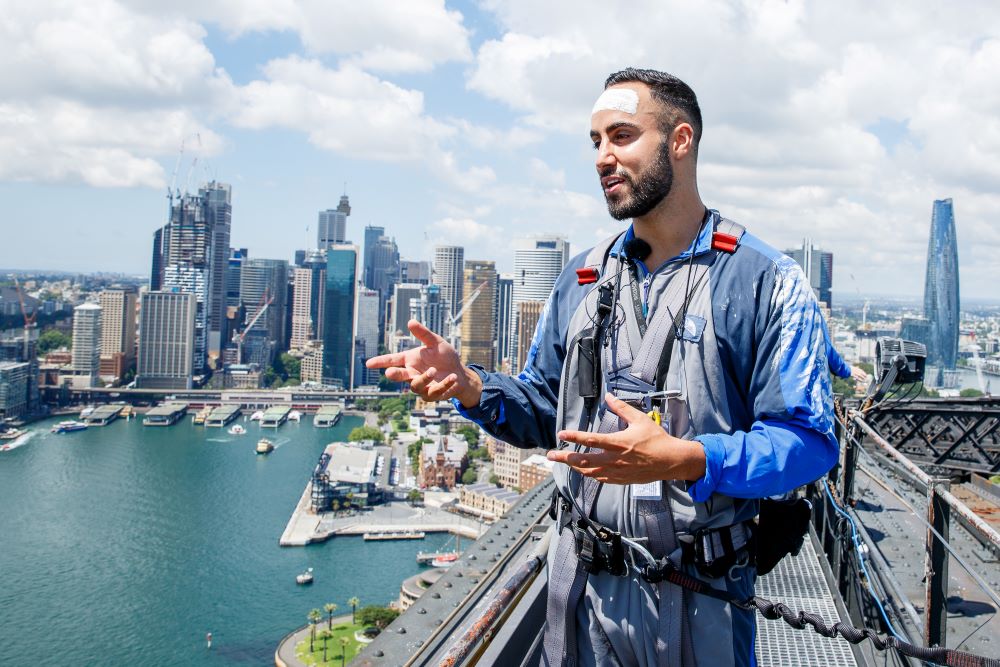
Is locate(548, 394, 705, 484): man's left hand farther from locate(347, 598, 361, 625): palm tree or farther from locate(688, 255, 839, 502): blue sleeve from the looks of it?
locate(347, 598, 361, 625): palm tree

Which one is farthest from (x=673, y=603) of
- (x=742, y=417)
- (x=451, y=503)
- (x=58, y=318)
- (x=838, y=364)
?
(x=58, y=318)

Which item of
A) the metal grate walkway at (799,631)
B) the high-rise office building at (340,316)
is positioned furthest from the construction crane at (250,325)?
the metal grate walkway at (799,631)

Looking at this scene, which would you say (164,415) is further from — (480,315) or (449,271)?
(449,271)

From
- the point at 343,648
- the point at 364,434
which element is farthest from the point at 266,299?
the point at 343,648

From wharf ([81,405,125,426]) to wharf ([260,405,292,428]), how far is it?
5.85m

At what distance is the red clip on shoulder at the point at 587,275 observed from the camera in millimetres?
940

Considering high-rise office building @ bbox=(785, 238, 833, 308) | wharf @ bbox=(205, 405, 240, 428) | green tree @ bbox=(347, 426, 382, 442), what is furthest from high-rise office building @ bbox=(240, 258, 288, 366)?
high-rise office building @ bbox=(785, 238, 833, 308)

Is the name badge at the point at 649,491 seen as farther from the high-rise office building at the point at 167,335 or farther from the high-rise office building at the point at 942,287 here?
the high-rise office building at the point at 167,335

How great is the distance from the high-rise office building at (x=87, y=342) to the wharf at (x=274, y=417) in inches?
347

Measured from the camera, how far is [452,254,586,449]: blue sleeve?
928 millimetres

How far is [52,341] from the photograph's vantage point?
43281mm

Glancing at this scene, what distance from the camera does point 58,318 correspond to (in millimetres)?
47562

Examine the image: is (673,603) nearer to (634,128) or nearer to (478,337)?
(634,128)

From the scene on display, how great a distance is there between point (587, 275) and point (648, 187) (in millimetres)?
136
